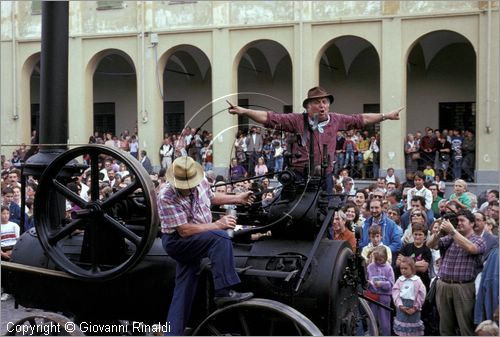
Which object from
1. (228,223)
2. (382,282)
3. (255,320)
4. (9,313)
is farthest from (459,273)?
(9,313)

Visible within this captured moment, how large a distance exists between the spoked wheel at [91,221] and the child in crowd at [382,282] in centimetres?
300

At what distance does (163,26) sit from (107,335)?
1941 centimetres

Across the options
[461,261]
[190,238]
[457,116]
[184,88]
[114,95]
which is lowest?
[461,261]

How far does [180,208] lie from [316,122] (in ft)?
4.50

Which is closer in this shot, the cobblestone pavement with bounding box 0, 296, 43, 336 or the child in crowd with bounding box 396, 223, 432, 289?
the cobblestone pavement with bounding box 0, 296, 43, 336

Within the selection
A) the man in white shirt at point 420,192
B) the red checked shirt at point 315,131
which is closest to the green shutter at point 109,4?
the man in white shirt at point 420,192

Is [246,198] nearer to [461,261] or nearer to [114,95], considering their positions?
[461,261]

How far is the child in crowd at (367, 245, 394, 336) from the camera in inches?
311

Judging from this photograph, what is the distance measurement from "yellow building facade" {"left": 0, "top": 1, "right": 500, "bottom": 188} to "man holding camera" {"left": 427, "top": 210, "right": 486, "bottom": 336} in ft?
40.4

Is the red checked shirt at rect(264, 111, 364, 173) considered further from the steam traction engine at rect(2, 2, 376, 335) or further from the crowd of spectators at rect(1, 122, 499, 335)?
the steam traction engine at rect(2, 2, 376, 335)

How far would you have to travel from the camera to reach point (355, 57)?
2695 centimetres

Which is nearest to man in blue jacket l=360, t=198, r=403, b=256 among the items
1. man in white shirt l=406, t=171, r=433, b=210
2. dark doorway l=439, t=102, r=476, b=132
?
man in white shirt l=406, t=171, r=433, b=210

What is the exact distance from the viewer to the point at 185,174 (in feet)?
17.5

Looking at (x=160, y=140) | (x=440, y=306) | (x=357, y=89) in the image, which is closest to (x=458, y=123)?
(x=357, y=89)
